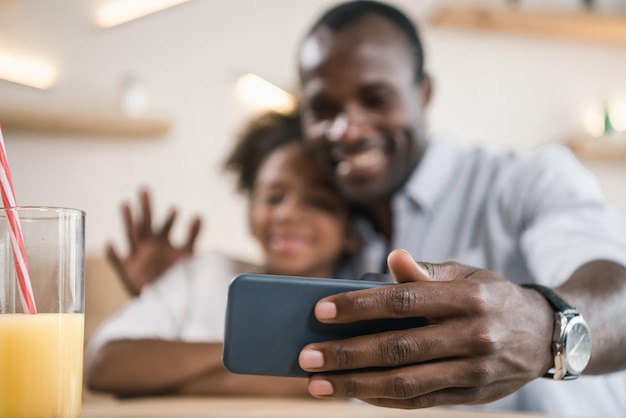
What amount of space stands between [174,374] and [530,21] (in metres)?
→ 2.44

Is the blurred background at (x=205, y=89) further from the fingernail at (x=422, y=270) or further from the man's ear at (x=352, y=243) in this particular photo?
the fingernail at (x=422, y=270)

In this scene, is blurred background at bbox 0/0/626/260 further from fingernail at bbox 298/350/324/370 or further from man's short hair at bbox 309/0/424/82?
fingernail at bbox 298/350/324/370

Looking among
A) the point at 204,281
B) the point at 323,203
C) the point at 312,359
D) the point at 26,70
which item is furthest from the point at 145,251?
the point at 312,359

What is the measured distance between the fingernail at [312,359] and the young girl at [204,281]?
777mm

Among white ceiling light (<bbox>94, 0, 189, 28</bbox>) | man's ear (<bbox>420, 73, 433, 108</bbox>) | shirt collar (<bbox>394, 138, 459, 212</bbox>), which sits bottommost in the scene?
shirt collar (<bbox>394, 138, 459, 212</bbox>)

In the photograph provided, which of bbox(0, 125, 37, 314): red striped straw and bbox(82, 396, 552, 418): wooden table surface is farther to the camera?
bbox(82, 396, 552, 418): wooden table surface

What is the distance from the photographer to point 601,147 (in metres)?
3.06

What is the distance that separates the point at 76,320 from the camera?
72 centimetres

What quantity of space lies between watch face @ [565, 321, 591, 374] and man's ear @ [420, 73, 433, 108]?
1194 mm

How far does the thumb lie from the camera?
644mm

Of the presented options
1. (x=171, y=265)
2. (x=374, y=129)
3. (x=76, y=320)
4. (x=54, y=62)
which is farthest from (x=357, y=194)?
(x=54, y=62)

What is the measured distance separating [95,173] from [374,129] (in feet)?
5.19

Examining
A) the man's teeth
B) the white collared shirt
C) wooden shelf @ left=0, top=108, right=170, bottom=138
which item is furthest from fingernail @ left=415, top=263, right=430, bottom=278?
wooden shelf @ left=0, top=108, right=170, bottom=138

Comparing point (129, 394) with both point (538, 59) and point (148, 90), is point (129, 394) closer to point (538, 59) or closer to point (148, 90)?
point (148, 90)
